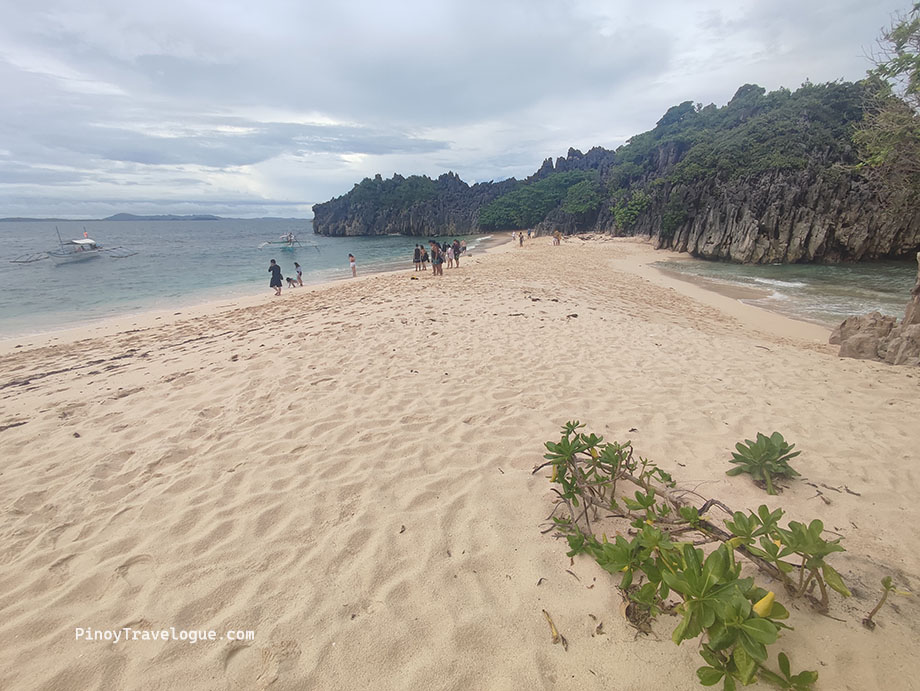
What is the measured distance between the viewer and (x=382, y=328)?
323 inches

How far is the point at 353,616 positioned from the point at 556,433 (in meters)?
2.54

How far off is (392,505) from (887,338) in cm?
933

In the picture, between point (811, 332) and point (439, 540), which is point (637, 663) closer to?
point (439, 540)

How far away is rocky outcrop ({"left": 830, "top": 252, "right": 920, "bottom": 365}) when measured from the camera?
6.46 m

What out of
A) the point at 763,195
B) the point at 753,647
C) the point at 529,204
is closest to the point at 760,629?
the point at 753,647

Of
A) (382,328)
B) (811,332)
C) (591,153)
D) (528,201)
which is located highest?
(591,153)

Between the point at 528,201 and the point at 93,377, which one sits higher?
the point at 528,201

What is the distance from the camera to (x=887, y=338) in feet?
23.2

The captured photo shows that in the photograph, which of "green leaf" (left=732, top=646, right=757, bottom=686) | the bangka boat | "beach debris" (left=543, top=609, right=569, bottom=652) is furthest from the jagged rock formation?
the bangka boat

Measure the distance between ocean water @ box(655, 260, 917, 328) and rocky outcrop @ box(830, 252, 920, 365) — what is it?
15.3 feet

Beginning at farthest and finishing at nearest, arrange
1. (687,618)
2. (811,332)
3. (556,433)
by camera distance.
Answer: (811,332)
(556,433)
(687,618)

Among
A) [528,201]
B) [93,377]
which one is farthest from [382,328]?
[528,201]

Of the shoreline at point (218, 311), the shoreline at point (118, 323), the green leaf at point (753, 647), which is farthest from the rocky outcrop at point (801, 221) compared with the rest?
the green leaf at point (753, 647)

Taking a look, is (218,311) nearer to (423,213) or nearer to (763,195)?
(763,195)
